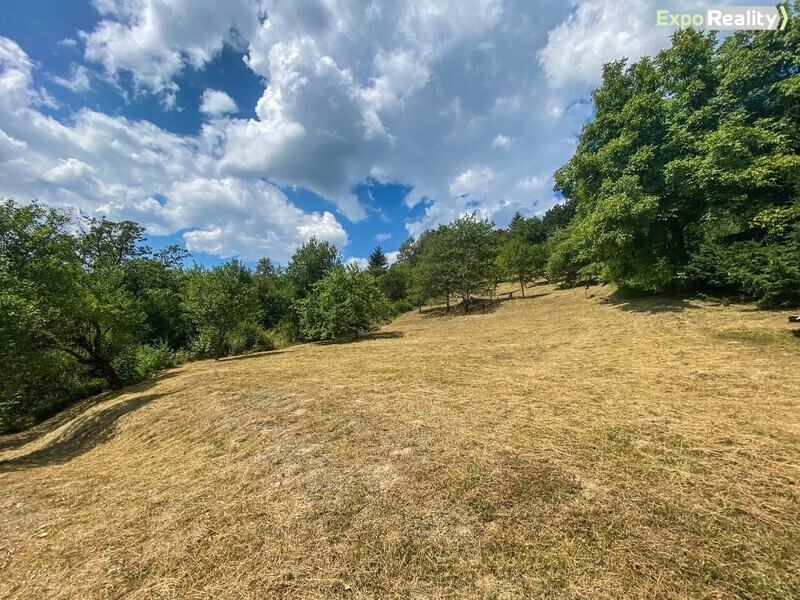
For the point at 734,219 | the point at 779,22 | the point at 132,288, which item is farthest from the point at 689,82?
the point at 132,288

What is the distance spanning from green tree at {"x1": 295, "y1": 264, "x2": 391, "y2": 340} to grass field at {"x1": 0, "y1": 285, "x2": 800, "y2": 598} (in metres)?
11.3

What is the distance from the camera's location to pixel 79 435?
778 centimetres

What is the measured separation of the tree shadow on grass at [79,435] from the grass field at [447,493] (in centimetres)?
14

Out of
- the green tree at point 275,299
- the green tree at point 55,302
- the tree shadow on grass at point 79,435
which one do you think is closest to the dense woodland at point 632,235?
the green tree at point 55,302

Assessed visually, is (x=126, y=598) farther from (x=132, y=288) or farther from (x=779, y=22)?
(x=132, y=288)

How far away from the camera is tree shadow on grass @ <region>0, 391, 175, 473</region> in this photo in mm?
6613

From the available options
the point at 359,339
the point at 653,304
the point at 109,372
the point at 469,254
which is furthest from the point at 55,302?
the point at 469,254

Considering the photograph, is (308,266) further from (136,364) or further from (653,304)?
(653,304)

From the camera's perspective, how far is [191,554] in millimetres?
2707

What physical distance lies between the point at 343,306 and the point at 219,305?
21.8ft

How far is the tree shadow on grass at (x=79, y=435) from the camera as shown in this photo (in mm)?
6613

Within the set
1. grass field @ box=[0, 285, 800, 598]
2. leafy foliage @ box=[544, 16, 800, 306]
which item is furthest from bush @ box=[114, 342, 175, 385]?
leafy foliage @ box=[544, 16, 800, 306]

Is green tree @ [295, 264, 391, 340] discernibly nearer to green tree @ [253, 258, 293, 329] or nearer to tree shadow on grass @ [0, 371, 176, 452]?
green tree @ [253, 258, 293, 329]

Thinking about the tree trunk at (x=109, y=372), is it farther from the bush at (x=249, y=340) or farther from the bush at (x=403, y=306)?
the bush at (x=403, y=306)
